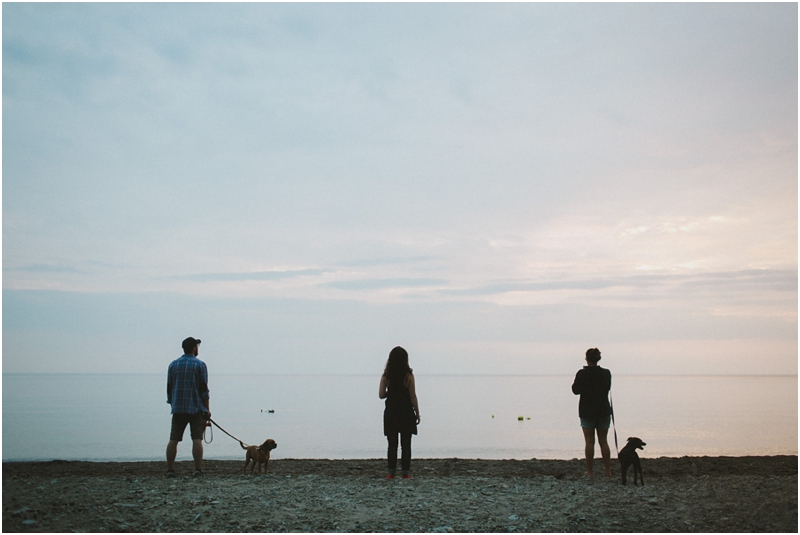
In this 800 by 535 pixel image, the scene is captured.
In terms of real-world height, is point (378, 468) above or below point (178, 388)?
below

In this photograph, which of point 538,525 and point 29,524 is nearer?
point 29,524

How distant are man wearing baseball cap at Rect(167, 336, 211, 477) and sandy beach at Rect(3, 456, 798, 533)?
0.50 m

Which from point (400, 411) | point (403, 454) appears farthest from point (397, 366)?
point (403, 454)

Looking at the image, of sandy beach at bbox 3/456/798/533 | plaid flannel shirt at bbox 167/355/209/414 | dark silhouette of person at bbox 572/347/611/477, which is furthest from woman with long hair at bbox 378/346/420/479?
plaid flannel shirt at bbox 167/355/209/414

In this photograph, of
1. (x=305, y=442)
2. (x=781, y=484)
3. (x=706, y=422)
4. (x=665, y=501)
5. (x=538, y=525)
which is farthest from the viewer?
(x=706, y=422)

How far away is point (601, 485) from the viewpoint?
7953mm

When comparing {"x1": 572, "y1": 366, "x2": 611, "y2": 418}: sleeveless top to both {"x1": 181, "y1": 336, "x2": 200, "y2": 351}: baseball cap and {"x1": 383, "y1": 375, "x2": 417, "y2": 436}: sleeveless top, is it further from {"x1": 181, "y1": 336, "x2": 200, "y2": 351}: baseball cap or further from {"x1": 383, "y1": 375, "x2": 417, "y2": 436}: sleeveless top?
{"x1": 181, "y1": 336, "x2": 200, "y2": 351}: baseball cap

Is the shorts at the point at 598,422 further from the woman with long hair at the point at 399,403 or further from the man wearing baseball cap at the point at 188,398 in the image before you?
the man wearing baseball cap at the point at 188,398

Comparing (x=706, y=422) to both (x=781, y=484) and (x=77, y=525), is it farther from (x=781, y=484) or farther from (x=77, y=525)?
(x=77, y=525)

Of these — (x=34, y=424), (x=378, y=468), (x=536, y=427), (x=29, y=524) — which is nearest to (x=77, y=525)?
(x=29, y=524)

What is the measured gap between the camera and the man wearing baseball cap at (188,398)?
857 cm

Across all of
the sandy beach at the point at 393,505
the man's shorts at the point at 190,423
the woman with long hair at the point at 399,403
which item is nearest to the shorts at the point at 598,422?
the sandy beach at the point at 393,505

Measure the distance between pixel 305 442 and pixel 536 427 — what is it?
13.0 m

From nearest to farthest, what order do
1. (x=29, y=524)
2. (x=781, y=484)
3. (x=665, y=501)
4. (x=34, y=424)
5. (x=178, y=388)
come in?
1. (x=29, y=524)
2. (x=665, y=501)
3. (x=781, y=484)
4. (x=178, y=388)
5. (x=34, y=424)
